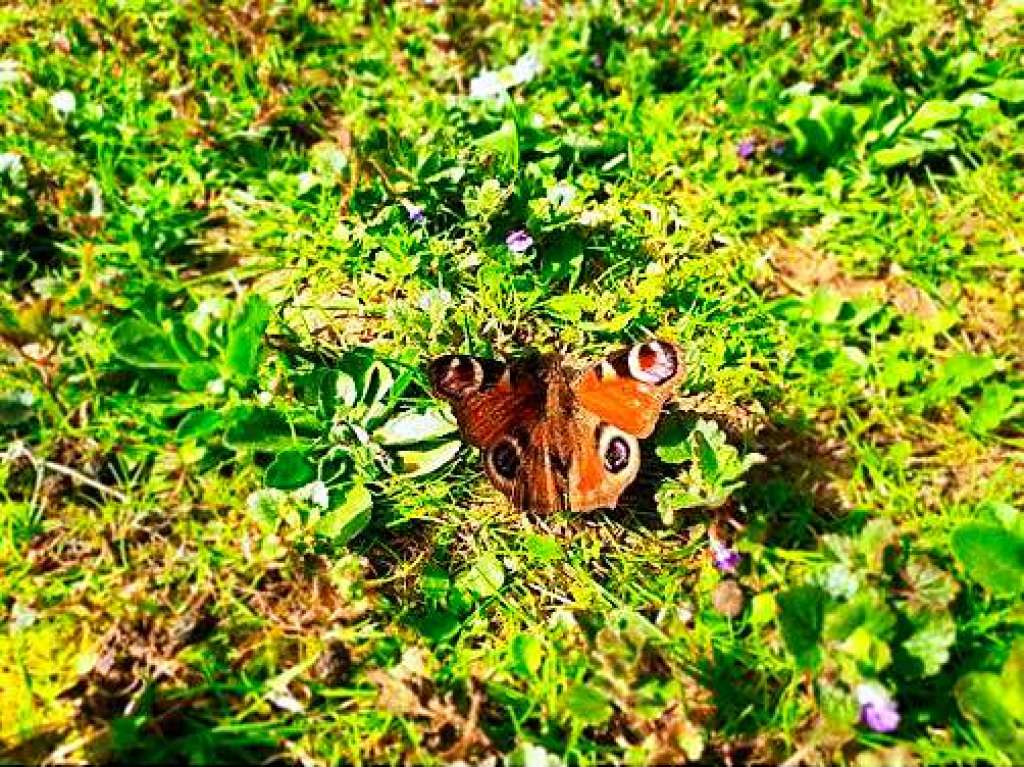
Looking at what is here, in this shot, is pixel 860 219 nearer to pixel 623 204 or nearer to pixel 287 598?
pixel 623 204

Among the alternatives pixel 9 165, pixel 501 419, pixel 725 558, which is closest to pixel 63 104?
pixel 9 165

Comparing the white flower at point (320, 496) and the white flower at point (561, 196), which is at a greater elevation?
the white flower at point (561, 196)

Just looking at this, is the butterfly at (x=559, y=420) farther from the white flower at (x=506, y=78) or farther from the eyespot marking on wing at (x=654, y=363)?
the white flower at (x=506, y=78)

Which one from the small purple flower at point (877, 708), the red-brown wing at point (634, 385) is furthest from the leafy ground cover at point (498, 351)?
the red-brown wing at point (634, 385)

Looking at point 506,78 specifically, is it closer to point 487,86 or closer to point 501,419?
point 487,86

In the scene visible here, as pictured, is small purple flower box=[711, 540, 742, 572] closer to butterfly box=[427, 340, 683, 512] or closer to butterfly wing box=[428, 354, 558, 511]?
butterfly box=[427, 340, 683, 512]

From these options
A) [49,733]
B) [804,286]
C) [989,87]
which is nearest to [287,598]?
[49,733]
